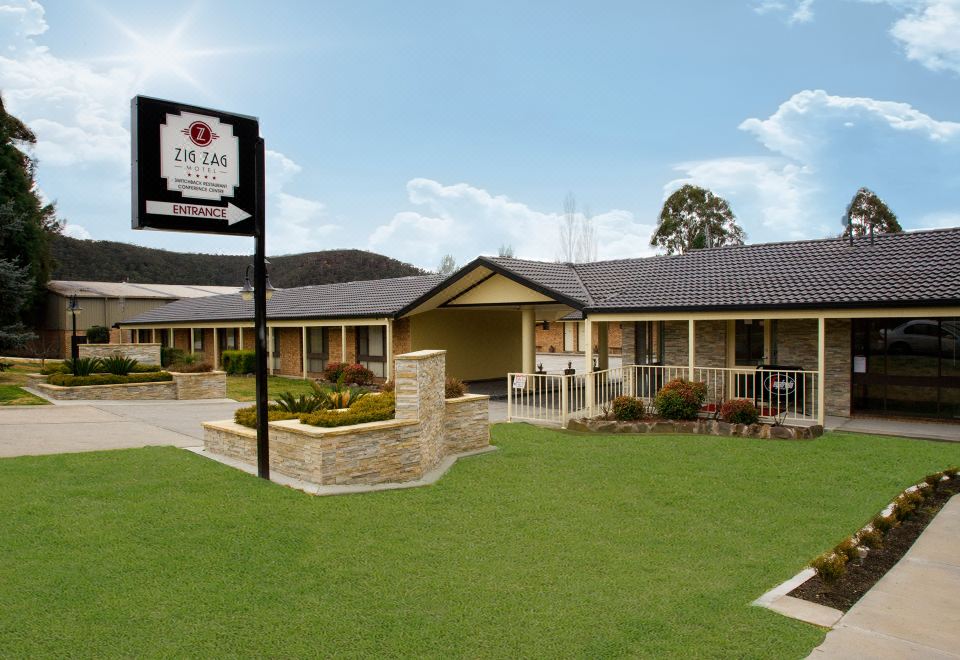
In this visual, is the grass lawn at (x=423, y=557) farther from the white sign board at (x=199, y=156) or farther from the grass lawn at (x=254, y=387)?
the grass lawn at (x=254, y=387)

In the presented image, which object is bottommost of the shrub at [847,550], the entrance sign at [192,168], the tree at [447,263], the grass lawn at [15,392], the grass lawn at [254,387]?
the grass lawn at [254,387]

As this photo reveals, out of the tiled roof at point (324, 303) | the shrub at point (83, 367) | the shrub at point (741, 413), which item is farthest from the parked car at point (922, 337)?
the shrub at point (83, 367)

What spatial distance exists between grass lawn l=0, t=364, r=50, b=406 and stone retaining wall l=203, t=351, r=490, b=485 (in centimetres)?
854

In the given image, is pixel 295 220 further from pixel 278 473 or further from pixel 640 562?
pixel 640 562

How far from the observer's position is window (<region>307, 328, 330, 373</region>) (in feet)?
86.1

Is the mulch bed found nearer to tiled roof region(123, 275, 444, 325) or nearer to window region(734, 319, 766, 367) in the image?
window region(734, 319, 766, 367)

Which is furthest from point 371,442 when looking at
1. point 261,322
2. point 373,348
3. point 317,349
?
point 317,349

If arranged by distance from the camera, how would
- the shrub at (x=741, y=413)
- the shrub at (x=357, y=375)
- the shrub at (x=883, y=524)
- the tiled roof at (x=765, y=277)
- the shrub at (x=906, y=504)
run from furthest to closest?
the shrub at (x=357, y=375) → the tiled roof at (x=765, y=277) → the shrub at (x=741, y=413) → the shrub at (x=906, y=504) → the shrub at (x=883, y=524)

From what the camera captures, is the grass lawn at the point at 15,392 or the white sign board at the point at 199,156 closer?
the white sign board at the point at 199,156

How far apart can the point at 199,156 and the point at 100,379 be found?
41.1 ft

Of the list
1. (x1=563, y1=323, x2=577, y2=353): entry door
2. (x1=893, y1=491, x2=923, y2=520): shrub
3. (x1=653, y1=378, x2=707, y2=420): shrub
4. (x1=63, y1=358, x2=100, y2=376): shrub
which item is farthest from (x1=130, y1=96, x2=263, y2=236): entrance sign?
(x1=563, y1=323, x2=577, y2=353): entry door

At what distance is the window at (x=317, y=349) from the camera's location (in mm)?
26234

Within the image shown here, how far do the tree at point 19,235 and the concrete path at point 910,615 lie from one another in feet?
81.2

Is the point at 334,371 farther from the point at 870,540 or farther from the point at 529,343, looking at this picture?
the point at 870,540
